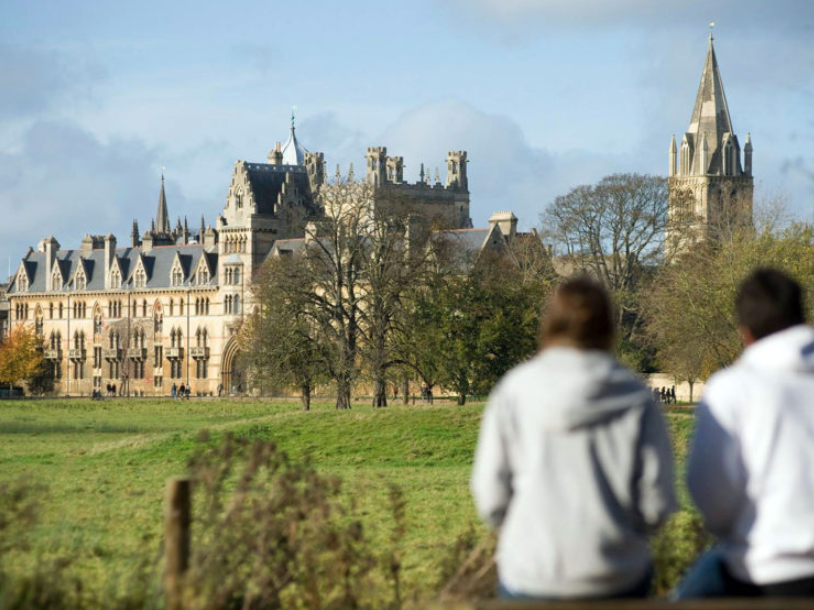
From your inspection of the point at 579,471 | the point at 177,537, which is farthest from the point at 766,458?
the point at 177,537

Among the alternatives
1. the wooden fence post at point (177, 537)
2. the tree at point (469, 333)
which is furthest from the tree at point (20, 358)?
the wooden fence post at point (177, 537)

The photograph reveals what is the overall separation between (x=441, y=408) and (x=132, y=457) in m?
9.25

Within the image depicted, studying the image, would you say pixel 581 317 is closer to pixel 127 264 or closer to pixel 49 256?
pixel 127 264

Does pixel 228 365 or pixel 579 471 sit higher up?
pixel 228 365

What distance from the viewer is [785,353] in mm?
5969

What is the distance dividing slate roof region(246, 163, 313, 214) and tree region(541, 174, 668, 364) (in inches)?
1478

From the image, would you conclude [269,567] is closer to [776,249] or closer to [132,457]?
[132,457]

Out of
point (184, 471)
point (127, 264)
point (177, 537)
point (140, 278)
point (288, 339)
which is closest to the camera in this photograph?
point (177, 537)

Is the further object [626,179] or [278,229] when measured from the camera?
[278,229]

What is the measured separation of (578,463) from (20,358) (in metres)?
119

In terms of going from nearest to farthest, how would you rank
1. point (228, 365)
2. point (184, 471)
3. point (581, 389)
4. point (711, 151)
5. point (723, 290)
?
point (581, 389) → point (184, 471) → point (723, 290) → point (228, 365) → point (711, 151)

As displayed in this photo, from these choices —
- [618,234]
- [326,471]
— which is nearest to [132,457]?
[326,471]

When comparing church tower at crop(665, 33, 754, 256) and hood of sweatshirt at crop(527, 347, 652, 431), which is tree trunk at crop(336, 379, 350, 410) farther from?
church tower at crop(665, 33, 754, 256)

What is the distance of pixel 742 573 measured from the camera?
5988 mm
